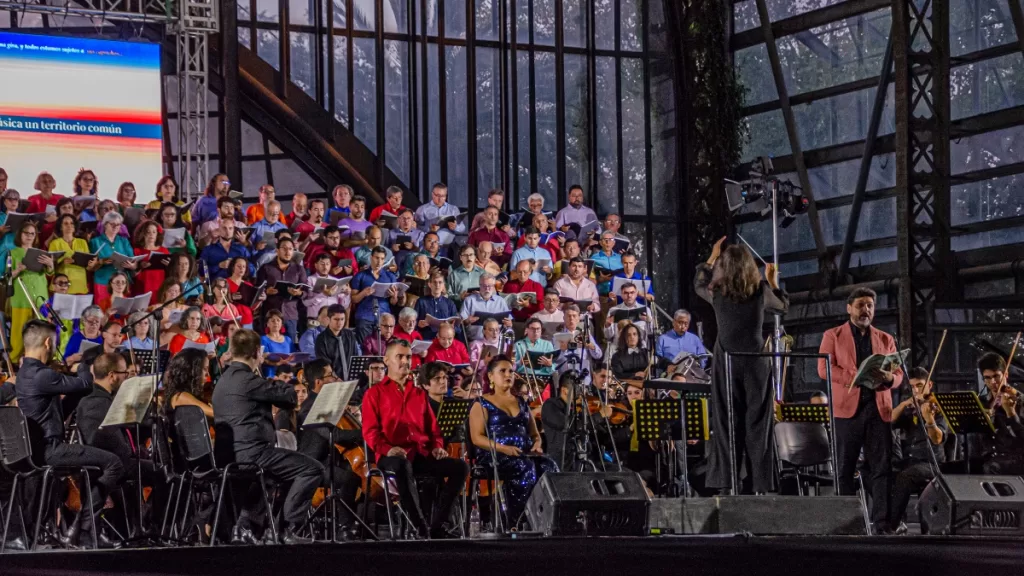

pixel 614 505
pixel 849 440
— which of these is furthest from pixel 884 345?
pixel 614 505

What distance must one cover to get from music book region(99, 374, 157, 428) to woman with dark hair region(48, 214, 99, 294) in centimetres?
391

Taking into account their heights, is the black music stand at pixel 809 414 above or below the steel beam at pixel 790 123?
below

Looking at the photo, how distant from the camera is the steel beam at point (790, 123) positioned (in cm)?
1838

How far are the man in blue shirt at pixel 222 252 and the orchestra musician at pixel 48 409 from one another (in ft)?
14.0

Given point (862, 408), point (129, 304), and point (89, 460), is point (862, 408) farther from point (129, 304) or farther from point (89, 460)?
point (129, 304)

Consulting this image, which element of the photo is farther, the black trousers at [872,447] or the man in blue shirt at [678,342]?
the man in blue shirt at [678,342]

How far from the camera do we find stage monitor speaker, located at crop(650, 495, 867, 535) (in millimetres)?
7449

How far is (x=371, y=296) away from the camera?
12711mm

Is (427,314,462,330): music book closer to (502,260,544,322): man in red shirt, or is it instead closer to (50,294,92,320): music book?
(502,260,544,322): man in red shirt

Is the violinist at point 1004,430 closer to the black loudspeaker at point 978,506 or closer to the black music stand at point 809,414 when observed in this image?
the black music stand at point 809,414

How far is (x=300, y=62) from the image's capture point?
59.6ft

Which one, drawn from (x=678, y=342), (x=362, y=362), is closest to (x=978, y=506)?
(x=362, y=362)

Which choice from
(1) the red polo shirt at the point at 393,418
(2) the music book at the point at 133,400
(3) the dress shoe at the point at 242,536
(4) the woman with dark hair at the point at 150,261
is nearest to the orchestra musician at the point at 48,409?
(2) the music book at the point at 133,400

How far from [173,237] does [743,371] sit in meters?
6.13
